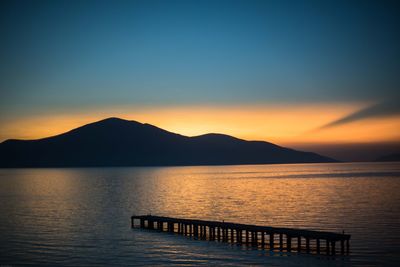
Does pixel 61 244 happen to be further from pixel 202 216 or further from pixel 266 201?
pixel 266 201

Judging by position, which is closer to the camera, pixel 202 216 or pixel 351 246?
pixel 351 246

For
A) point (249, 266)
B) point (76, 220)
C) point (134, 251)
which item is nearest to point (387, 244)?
point (249, 266)

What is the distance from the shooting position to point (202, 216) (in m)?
58.8

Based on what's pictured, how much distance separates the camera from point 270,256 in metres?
34.0

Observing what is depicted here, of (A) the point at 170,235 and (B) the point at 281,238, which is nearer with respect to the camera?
(B) the point at 281,238

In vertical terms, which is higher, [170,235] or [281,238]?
[281,238]

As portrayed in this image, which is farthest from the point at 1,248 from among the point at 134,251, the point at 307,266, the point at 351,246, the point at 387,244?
the point at 387,244

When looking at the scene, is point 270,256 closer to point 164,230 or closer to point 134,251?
point 134,251

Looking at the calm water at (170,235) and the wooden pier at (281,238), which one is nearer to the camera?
the calm water at (170,235)

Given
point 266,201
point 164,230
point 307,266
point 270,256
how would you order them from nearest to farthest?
1. point 307,266
2. point 270,256
3. point 164,230
4. point 266,201

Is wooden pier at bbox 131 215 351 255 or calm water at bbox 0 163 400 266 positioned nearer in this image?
calm water at bbox 0 163 400 266

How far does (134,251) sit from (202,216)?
76.0 ft

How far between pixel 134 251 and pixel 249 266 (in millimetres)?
10382

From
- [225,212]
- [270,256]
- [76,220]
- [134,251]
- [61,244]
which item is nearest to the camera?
[270,256]
